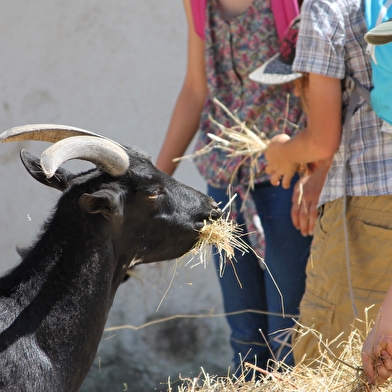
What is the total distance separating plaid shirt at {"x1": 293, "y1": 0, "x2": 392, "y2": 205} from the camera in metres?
2.96

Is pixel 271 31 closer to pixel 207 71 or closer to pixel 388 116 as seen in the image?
pixel 207 71

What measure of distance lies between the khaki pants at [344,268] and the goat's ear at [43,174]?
114 centimetres

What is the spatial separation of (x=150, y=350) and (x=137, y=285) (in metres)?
0.55

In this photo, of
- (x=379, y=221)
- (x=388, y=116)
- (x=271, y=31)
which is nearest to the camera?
(x=388, y=116)

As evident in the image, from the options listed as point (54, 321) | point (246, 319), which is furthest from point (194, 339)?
point (54, 321)

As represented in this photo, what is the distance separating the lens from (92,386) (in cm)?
537

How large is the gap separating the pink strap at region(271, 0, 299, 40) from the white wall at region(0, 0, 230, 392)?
171cm

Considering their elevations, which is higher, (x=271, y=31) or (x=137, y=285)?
(x=271, y=31)

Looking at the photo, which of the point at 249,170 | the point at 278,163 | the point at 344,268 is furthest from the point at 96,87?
the point at 344,268

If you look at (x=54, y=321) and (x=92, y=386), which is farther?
(x=92, y=386)

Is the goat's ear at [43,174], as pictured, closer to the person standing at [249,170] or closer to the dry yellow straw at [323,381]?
the dry yellow straw at [323,381]

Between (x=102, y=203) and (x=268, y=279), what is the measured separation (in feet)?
4.97

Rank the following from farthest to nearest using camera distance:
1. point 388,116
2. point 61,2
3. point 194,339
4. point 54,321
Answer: point 194,339
point 61,2
point 388,116
point 54,321

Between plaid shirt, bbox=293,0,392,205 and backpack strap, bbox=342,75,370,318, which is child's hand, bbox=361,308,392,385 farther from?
plaid shirt, bbox=293,0,392,205
